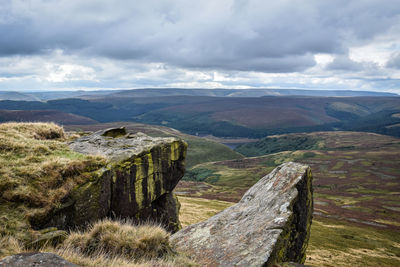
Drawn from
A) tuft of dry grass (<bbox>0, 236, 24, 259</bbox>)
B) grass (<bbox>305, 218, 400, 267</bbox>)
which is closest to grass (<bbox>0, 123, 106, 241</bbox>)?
tuft of dry grass (<bbox>0, 236, 24, 259</bbox>)

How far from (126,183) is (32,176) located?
6.85m

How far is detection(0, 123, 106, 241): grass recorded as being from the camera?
42.2 feet

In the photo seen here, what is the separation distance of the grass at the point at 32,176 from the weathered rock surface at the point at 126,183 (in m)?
0.61

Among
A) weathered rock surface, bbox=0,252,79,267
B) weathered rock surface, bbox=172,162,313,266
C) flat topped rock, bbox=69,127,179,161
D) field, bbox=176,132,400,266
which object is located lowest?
field, bbox=176,132,400,266

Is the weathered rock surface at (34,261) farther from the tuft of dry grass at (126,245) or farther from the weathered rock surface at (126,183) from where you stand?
the weathered rock surface at (126,183)

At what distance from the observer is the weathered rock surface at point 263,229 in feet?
47.7

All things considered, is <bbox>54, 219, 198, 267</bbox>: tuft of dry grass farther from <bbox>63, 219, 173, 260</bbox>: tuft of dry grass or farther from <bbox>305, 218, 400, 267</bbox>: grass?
<bbox>305, 218, 400, 267</bbox>: grass

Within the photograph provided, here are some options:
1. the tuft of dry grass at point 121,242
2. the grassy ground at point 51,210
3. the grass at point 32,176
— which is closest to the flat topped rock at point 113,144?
the grass at point 32,176

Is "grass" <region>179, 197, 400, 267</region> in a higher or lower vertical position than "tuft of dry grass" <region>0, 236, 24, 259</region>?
lower

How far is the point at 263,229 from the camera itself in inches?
642

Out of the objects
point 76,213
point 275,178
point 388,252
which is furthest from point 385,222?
point 76,213

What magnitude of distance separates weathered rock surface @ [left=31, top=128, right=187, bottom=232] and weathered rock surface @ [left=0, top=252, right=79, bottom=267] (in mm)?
6285

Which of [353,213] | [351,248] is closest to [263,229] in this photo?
[351,248]

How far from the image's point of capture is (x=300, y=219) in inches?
750
